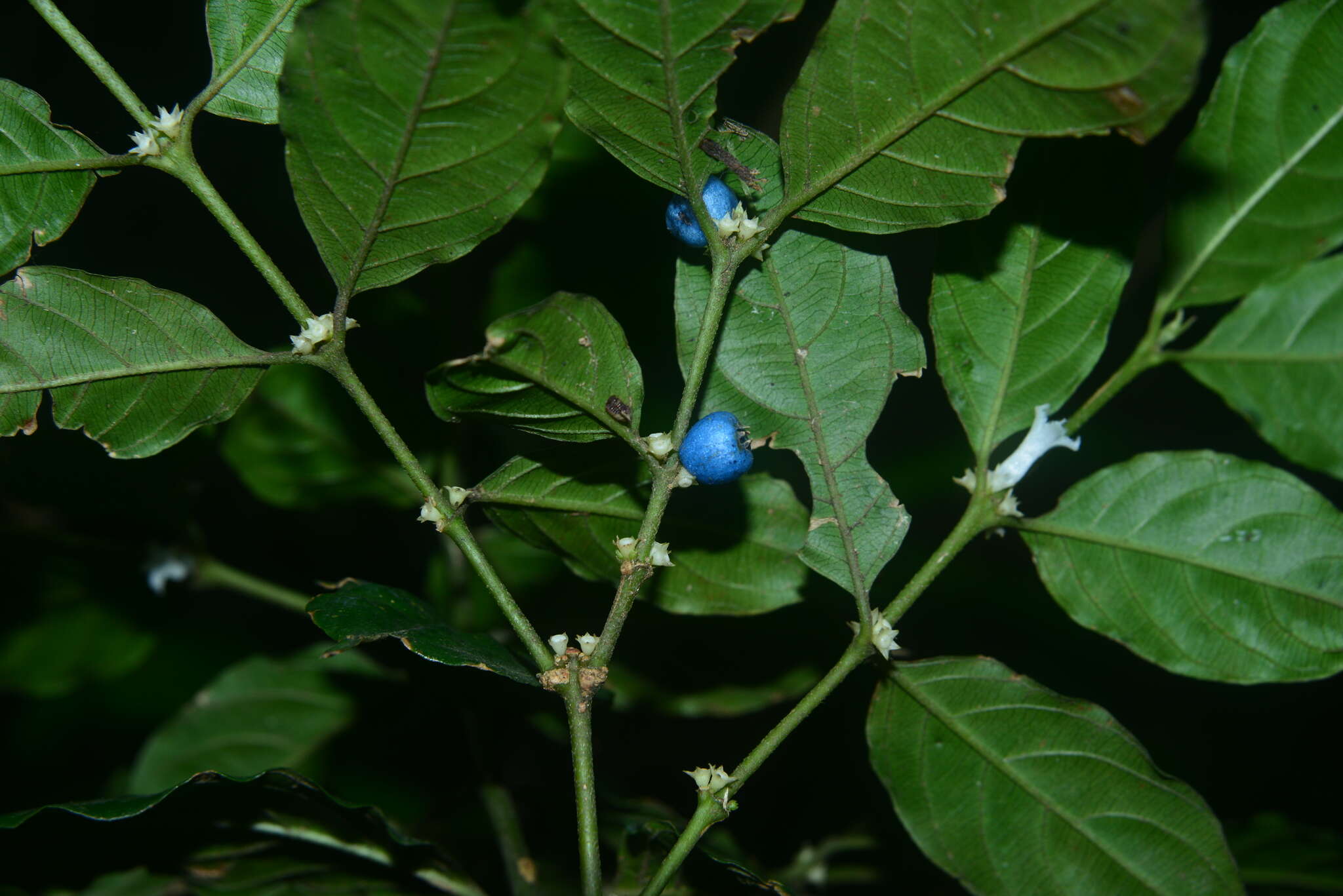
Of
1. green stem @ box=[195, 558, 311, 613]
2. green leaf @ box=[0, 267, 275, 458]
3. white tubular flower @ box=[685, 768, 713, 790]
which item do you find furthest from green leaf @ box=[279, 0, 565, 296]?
green stem @ box=[195, 558, 311, 613]

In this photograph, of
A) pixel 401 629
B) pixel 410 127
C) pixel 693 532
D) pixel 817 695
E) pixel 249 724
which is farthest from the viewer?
pixel 249 724

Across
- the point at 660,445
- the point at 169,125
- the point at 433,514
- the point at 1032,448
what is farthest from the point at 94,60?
the point at 1032,448

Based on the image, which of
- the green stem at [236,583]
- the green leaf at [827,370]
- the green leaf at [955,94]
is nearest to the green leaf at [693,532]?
the green leaf at [827,370]

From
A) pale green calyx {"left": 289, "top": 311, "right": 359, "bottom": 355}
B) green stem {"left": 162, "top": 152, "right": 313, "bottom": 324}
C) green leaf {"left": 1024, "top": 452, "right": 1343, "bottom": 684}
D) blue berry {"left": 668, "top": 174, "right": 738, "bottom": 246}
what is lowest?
green leaf {"left": 1024, "top": 452, "right": 1343, "bottom": 684}

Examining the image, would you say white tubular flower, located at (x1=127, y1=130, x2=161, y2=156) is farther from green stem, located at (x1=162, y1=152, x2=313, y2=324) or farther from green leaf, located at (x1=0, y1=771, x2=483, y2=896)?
green leaf, located at (x1=0, y1=771, x2=483, y2=896)

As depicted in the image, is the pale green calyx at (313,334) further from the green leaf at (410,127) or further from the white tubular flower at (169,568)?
the white tubular flower at (169,568)

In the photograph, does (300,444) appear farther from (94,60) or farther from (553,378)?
(553,378)

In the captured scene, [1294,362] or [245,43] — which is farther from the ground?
[245,43]
